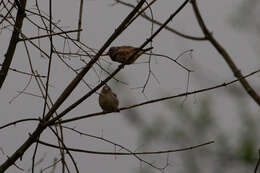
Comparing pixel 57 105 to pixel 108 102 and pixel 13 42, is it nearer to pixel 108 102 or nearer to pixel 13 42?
pixel 13 42

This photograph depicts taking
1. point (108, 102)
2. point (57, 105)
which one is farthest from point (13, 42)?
point (108, 102)

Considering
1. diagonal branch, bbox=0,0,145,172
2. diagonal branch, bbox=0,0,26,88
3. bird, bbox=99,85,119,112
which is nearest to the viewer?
diagonal branch, bbox=0,0,145,172

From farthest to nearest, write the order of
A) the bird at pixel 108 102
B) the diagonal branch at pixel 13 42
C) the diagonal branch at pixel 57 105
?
the bird at pixel 108 102 < the diagonal branch at pixel 13 42 < the diagonal branch at pixel 57 105

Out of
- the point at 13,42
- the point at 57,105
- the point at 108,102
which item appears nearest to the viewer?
the point at 57,105

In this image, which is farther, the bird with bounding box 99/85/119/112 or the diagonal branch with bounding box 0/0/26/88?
the bird with bounding box 99/85/119/112

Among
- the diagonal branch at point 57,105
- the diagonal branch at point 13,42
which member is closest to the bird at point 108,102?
the diagonal branch at point 13,42

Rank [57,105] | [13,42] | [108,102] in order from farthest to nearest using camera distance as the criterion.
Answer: [108,102]
[13,42]
[57,105]

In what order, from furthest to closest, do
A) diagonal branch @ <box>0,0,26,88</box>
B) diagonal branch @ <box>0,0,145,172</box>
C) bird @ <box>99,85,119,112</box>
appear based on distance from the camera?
bird @ <box>99,85,119,112</box>, diagonal branch @ <box>0,0,26,88</box>, diagonal branch @ <box>0,0,145,172</box>

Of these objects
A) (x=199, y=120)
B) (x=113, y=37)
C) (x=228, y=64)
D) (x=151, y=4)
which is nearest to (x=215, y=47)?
(x=228, y=64)

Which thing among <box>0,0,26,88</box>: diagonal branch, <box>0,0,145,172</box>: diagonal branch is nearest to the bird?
<box>0,0,26,88</box>: diagonal branch

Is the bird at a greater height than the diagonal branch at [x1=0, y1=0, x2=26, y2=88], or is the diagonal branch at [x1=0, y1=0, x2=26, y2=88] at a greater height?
the bird

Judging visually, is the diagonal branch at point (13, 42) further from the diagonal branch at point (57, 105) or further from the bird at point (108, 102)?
the bird at point (108, 102)

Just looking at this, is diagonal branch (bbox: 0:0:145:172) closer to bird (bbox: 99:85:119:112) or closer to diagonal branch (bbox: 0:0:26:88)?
diagonal branch (bbox: 0:0:26:88)

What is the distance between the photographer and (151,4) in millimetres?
2865
